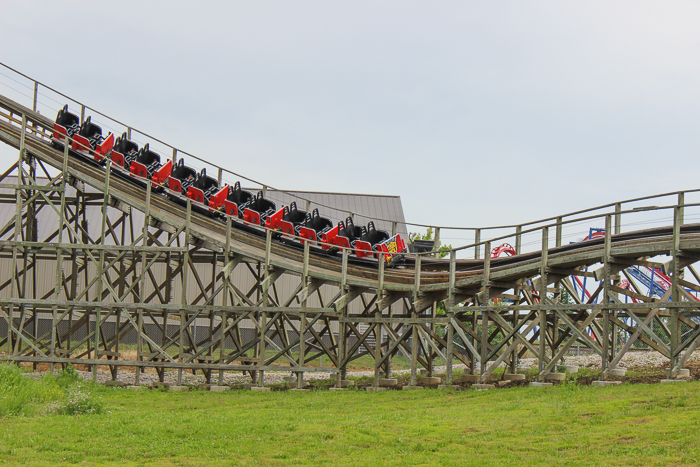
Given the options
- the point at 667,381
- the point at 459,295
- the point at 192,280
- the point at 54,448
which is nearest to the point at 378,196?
the point at 192,280

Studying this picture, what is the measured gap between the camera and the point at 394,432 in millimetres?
13281

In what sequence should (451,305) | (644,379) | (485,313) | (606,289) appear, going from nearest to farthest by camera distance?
(644,379) < (606,289) < (485,313) < (451,305)

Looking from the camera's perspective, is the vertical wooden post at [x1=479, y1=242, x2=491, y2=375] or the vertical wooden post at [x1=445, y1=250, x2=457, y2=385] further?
the vertical wooden post at [x1=445, y1=250, x2=457, y2=385]

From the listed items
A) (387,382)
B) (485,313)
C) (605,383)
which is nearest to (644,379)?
(605,383)

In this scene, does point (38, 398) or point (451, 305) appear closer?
point (38, 398)

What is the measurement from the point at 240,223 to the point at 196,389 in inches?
247

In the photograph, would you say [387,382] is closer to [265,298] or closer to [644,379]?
[265,298]

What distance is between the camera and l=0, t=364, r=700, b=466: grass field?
11.1m

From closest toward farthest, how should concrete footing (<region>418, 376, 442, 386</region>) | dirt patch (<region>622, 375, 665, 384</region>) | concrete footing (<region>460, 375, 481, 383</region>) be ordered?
dirt patch (<region>622, 375, 665, 384</region>)
concrete footing (<region>460, 375, 481, 383</region>)
concrete footing (<region>418, 376, 442, 386</region>)

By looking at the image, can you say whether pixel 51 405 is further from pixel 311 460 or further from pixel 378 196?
pixel 378 196

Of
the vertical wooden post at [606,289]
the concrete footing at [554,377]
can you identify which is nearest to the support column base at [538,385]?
the concrete footing at [554,377]

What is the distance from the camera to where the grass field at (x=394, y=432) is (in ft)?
36.6

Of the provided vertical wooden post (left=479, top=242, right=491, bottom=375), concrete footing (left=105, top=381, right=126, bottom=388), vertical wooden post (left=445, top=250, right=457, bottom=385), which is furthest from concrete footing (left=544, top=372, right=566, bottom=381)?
concrete footing (left=105, top=381, right=126, bottom=388)

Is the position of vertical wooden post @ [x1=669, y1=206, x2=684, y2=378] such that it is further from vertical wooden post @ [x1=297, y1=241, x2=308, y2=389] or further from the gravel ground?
vertical wooden post @ [x1=297, y1=241, x2=308, y2=389]
